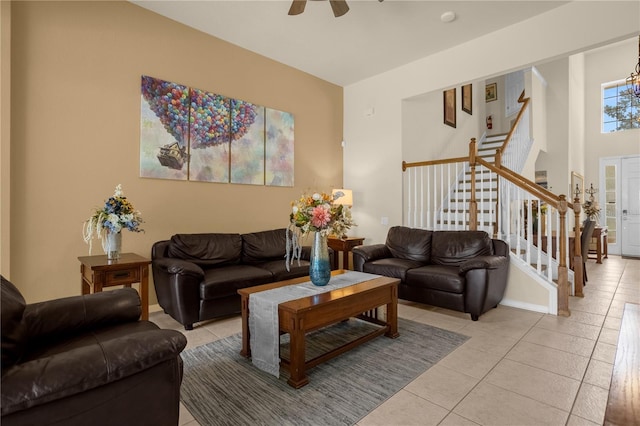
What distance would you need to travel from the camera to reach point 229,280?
3.21 meters

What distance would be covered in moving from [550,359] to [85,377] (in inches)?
117

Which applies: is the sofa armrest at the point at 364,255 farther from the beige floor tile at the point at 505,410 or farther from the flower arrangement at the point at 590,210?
the flower arrangement at the point at 590,210

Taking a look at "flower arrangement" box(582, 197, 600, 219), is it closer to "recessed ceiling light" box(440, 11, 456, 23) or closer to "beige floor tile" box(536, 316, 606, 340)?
"beige floor tile" box(536, 316, 606, 340)

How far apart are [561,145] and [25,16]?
9.45m

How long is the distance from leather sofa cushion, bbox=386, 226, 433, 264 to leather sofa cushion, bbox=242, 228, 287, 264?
60.1 inches

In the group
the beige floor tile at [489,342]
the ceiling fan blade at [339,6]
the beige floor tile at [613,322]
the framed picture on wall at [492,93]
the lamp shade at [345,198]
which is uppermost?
the framed picture on wall at [492,93]

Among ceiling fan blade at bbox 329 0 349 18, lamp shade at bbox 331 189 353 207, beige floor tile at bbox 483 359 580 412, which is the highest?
ceiling fan blade at bbox 329 0 349 18

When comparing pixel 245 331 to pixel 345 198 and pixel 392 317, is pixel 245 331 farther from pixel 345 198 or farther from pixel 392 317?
pixel 345 198

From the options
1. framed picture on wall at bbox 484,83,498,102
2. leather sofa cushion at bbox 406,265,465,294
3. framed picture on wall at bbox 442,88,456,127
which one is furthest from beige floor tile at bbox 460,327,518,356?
framed picture on wall at bbox 484,83,498,102

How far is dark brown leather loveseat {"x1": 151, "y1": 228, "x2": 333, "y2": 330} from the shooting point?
3.03 m

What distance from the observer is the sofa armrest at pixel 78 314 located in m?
1.64

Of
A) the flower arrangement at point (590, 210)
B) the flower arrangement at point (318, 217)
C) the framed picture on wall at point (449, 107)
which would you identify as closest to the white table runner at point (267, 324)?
the flower arrangement at point (318, 217)

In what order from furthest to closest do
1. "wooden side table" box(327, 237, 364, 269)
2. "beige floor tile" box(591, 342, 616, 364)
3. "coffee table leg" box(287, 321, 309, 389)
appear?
"wooden side table" box(327, 237, 364, 269) → "beige floor tile" box(591, 342, 616, 364) → "coffee table leg" box(287, 321, 309, 389)

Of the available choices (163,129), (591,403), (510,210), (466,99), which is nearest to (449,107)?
(466,99)
